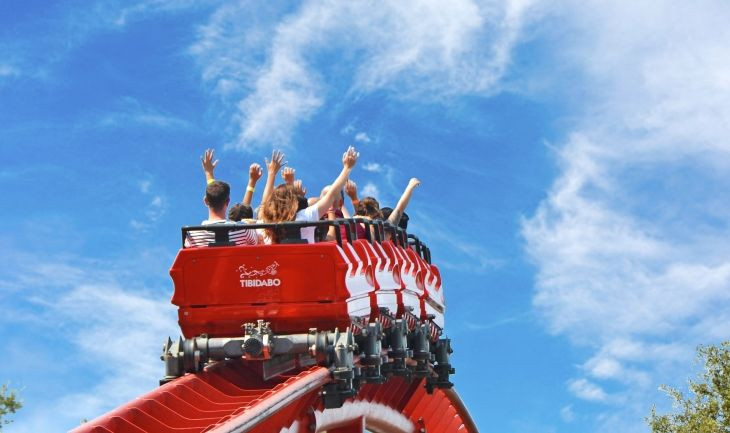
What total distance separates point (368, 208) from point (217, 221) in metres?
3.86

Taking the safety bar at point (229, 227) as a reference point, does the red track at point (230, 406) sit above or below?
below

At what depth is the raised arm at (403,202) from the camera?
15125mm

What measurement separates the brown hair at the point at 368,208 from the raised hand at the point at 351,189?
0.51m

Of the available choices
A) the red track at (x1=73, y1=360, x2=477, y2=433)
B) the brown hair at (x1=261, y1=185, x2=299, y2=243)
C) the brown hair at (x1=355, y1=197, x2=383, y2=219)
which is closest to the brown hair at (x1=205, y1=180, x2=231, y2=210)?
the brown hair at (x1=261, y1=185, x2=299, y2=243)

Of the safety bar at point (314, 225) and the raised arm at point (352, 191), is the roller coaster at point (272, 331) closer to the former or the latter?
the safety bar at point (314, 225)

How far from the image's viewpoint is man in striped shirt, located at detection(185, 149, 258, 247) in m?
10.5

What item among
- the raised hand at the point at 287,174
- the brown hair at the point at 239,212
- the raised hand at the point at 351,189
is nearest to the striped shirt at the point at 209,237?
the brown hair at the point at 239,212

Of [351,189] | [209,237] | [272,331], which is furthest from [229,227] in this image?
[351,189]

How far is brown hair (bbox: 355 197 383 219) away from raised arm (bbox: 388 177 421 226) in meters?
0.79

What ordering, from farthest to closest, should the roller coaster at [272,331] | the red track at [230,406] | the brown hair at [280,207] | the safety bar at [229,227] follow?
the brown hair at [280,207] → the safety bar at [229,227] → the roller coaster at [272,331] → the red track at [230,406]

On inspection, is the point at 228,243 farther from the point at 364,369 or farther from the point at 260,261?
the point at 364,369

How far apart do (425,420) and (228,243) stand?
1000cm

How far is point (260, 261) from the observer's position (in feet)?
33.9

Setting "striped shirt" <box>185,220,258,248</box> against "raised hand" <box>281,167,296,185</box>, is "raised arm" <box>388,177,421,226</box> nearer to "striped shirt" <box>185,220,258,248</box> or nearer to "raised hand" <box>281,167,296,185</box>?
"raised hand" <box>281,167,296,185</box>
